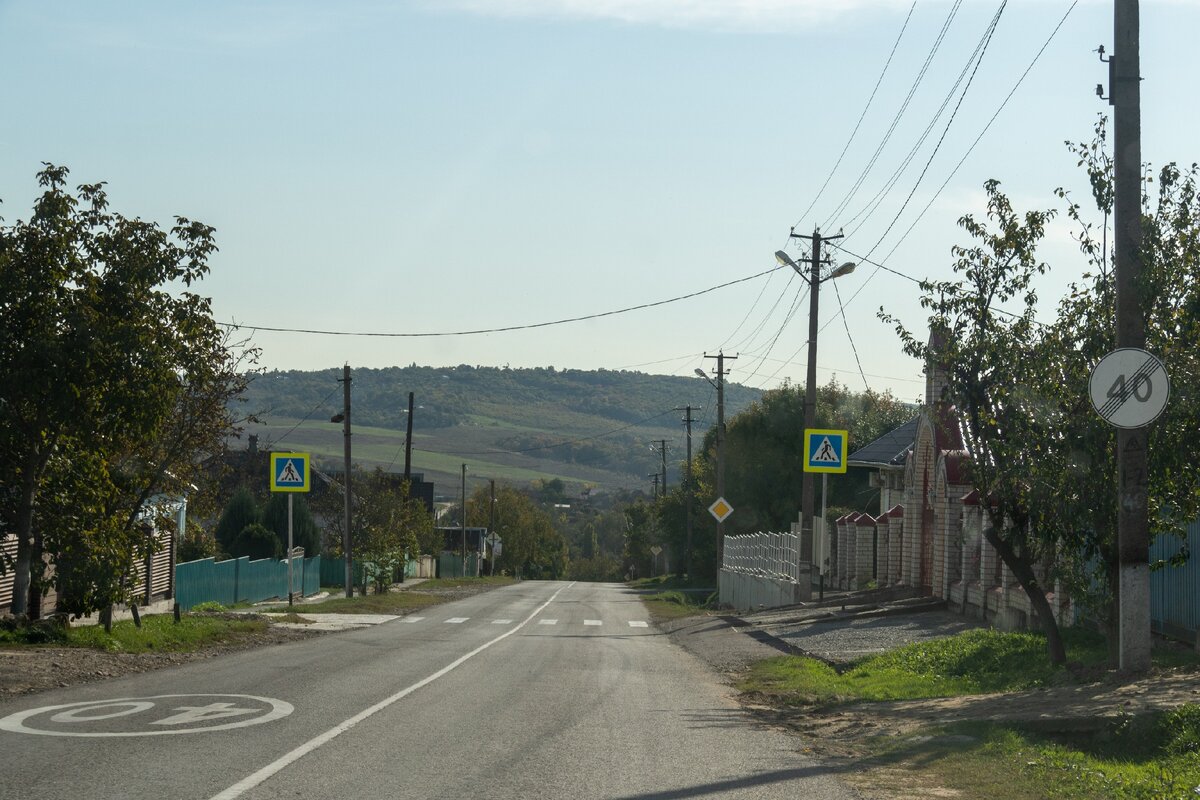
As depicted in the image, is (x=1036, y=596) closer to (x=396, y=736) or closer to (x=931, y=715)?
(x=931, y=715)

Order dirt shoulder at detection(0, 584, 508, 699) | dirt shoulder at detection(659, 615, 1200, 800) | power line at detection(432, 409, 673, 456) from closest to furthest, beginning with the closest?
dirt shoulder at detection(659, 615, 1200, 800) → dirt shoulder at detection(0, 584, 508, 699) → power line at detection(432, 409, 673, 456)

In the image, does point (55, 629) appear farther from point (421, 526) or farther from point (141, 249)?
point (421, 526)

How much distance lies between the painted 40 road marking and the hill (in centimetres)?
→ 9916

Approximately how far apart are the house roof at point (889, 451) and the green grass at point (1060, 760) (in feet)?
94.3

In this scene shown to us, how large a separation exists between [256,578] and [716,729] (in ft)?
97.3

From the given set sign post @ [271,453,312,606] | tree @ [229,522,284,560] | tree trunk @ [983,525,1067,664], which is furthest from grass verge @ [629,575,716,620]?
tree trunk @ [983,525,1067,664]

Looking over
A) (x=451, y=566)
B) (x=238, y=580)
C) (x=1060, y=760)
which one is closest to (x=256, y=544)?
(x=238, y=580)

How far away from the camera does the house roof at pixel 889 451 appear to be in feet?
127

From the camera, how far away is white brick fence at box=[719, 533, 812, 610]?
3312 centimetres

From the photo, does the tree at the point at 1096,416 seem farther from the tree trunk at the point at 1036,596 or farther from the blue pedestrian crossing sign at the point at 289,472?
the blue pedestrian crossing sign at the point at 289,472

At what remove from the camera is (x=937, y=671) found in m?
15.7

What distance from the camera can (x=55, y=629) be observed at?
17500mm

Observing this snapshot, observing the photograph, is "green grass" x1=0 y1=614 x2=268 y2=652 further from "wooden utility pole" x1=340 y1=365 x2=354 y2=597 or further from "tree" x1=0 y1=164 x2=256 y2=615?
"wooden utility pole" x1=340 y1=365 x2=354 y2=597

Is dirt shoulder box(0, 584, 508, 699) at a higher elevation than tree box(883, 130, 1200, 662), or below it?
below
